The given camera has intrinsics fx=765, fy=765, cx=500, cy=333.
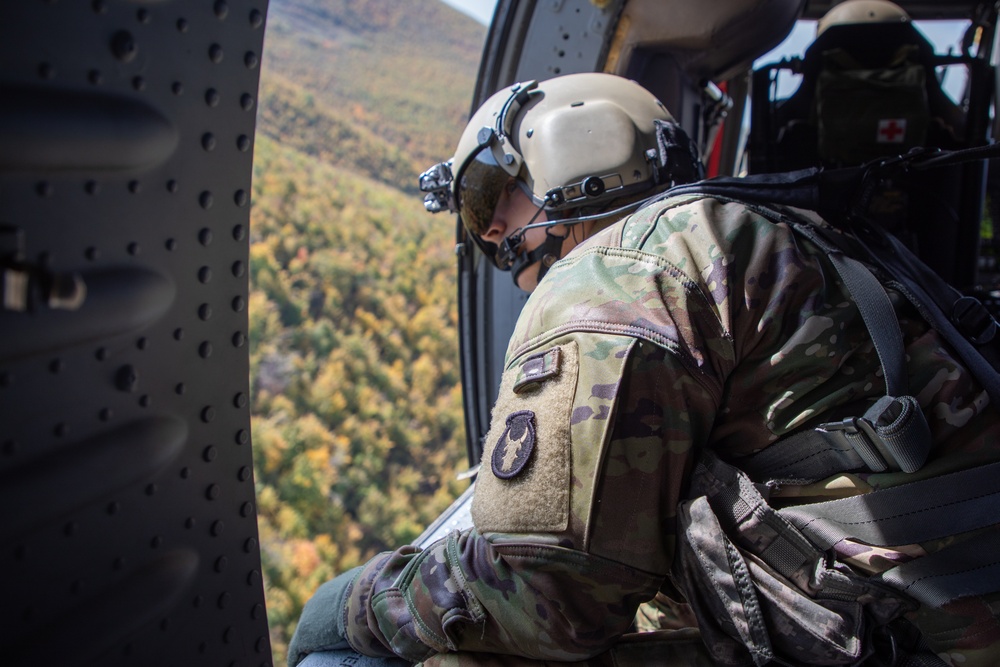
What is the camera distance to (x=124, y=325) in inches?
34.4

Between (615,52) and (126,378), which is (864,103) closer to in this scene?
(615,52)

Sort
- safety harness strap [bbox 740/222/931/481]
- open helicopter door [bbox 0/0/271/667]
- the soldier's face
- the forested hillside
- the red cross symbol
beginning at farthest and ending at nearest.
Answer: the forested hillside, the red cross symbol, the soldier's face, safety harness strap [bbox 740/222/931/481], open helicopter door [bbox 0/0/271/667]

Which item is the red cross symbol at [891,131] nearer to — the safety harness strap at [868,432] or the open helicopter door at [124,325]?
the safety harness strap at [868,432]

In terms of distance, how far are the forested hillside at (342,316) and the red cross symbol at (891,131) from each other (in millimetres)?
4364

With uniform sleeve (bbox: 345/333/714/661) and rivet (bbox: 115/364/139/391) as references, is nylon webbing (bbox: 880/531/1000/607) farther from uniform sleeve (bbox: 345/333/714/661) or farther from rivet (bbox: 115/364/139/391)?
rivet (bbox: 115/364/139/391)

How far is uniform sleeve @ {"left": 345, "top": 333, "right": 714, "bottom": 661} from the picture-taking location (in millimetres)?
1192

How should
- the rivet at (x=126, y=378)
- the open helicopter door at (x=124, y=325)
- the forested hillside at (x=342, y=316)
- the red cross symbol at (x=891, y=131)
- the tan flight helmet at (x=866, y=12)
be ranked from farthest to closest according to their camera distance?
1. the forested hillside at (x=342, y=316)
2. the tan flight helmet at (x=866, y=12)
3. the red cross symbol at (x=891, y=131)
4. the rivet at (x=126, y=378)
5. the open helicopter door at (x=124, y=325)

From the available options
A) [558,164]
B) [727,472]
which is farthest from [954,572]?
[558,164]

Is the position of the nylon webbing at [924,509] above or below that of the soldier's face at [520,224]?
below

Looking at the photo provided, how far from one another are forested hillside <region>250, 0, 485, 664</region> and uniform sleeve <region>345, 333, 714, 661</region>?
5495 mm

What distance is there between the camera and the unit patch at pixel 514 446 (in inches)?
48.5

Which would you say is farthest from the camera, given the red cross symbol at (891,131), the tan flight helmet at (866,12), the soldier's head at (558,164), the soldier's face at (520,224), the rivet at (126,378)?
the tan flight helmet at (866,12)

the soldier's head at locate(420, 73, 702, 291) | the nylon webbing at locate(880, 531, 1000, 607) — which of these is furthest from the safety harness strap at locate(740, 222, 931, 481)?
the soldier's head at locate(420, 73, 702, 291)

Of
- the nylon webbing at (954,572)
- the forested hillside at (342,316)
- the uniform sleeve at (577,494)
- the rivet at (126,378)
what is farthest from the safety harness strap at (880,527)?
the forested hillside at (342,316)
